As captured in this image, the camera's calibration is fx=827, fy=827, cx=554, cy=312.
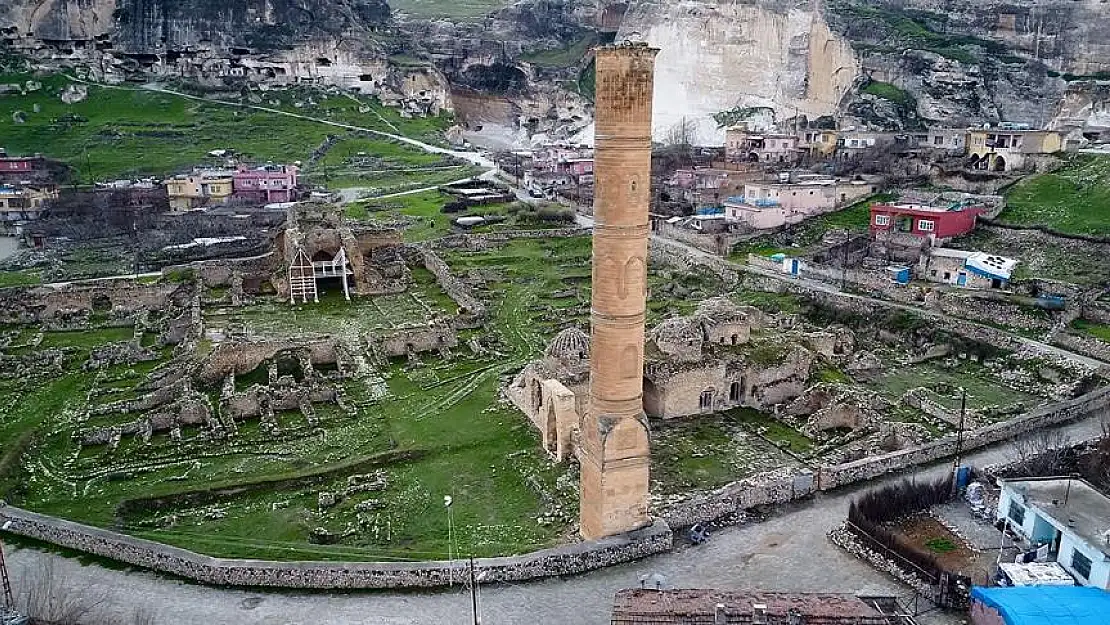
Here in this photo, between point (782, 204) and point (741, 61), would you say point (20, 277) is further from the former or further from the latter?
point (741, 61)

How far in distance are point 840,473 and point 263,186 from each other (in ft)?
180

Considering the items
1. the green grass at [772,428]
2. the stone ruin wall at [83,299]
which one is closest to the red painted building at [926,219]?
the green grass at [772,428]

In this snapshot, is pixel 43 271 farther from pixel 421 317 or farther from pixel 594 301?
pixel 594 301

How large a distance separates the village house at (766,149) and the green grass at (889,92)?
18167 millimetres

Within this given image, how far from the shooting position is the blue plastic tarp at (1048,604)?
47.8 feet

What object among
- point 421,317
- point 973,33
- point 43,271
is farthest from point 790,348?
point 973,33

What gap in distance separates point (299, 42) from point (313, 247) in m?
74.1

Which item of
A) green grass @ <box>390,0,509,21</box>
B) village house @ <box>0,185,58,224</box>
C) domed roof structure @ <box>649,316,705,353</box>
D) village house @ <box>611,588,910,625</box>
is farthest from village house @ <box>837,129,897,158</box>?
green grass @ <box>390,0,509,21</box>

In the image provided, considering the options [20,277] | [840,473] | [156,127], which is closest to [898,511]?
[840,473]

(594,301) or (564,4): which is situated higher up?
(564,4)

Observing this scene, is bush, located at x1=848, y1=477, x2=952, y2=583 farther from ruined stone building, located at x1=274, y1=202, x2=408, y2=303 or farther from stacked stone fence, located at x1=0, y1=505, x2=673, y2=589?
ruined stone building, located at x1=274, y1=202, x2=408, y2=303

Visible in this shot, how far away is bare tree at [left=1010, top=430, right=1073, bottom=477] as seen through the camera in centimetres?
2064

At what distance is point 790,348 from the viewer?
29094mm

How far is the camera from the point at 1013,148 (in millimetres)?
54781
